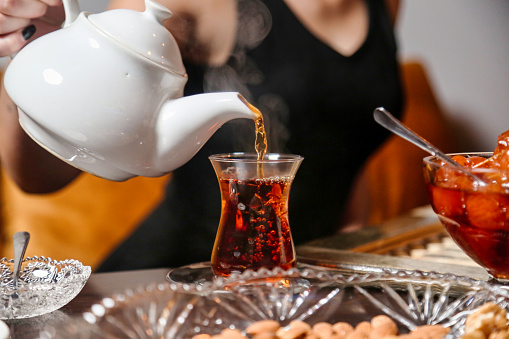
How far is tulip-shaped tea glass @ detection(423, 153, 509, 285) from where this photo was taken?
1.83 ft

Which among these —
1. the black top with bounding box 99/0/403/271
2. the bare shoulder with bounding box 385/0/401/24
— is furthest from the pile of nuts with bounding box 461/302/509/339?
the bare shoulder with bounding box 385/0/401/24

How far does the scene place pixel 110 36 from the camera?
572mm

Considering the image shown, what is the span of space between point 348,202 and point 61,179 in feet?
2.54

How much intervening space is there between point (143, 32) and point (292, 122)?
25.6 inches

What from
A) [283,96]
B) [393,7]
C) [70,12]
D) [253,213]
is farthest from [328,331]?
[393,7]

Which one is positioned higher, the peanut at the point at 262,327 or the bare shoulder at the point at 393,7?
the bare shoulder at the point at 393,7

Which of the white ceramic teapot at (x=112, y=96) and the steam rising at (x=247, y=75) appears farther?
the steam rising at (x=247, y=75)

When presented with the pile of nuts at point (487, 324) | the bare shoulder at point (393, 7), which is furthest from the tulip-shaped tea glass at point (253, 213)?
the bare shoulder at point (393, 7)

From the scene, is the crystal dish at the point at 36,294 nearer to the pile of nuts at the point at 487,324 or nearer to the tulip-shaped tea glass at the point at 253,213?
the tulip-shaped tea glass at the point at 253,213

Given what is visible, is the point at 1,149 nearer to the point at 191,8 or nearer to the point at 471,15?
the point at 191,8

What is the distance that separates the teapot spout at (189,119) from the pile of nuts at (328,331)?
23 cm

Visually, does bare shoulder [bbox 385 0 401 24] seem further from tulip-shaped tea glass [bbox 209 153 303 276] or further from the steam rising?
tulip-shaped tea glass [bbox 209 153 303 276]

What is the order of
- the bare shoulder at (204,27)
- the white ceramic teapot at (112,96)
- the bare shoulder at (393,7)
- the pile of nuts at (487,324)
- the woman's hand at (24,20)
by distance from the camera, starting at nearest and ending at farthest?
the pile of nuts at (487,324) < the white ceramic teapot at (112,96) < the woman's hand at (24,20) < the bare shoulder at (204,27) < the bare shoulder at (393,7)

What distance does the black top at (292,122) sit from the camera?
40.6 inches
